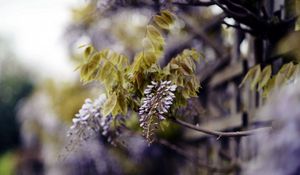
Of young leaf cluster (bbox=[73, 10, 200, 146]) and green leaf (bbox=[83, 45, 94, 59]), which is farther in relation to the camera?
green leaf (bbox=[83, 45, 94, 59])

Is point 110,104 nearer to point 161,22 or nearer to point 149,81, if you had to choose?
point 149,81

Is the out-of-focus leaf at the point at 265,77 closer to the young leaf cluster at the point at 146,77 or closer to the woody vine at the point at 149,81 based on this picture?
the woody vine at the point at 149,81

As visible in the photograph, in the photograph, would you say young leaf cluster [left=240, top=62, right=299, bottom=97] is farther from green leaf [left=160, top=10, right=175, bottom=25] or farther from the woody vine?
green leaf [left=160, top=10, right=175, bottom=25]

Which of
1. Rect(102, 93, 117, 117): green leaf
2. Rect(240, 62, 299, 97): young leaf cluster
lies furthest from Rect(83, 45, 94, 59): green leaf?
Rect(240, 62, 299, 97): young leaf cluster

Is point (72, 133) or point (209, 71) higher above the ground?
point (72, 133)

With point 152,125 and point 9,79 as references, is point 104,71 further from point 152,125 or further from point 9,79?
point 9,79

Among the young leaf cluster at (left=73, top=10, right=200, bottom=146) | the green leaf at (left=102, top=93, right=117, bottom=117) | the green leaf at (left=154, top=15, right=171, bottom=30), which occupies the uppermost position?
the green leaf at (left=154, top=15, right=171, bottom=30)

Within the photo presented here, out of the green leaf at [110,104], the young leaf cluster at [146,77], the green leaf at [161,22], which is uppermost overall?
the green leaf at [161,22]

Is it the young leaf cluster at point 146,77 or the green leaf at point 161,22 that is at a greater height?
the green leaf at point 161,22

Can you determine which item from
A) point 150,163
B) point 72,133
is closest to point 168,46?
point 150,163

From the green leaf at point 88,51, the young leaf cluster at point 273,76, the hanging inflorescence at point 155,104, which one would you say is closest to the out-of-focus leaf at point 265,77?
the young leaf cluster at point 273,76

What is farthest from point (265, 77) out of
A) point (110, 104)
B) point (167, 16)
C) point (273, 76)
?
point (110, 104)
